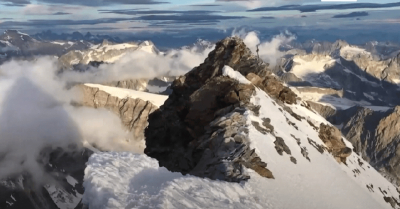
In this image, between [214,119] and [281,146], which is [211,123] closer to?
[214,119]

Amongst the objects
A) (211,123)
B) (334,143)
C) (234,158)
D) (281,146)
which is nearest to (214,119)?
(211,123)

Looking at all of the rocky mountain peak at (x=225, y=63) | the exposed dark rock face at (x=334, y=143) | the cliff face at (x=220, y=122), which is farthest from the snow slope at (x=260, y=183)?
the rocky mountain peak at (x=225, y=63)

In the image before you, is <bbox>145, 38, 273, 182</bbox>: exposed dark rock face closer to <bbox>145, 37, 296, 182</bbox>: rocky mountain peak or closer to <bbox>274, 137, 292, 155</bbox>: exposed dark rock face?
<bbox>145, 37, 296, 182</bbox>: rocky mountain peak

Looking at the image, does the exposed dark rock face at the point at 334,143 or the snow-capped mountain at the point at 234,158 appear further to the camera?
the exposed dark rock face at the point at 334,143

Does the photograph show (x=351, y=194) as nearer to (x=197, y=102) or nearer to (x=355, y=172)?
(x=355, y=172)

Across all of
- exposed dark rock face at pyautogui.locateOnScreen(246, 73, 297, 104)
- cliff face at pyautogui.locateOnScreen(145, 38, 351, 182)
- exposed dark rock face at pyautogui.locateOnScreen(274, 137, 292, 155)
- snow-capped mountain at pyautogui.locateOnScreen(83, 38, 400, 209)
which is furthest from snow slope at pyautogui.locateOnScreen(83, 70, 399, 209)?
exposed dark rock face at pyautogui.locateOnScreen(246, 73, 297, 104)

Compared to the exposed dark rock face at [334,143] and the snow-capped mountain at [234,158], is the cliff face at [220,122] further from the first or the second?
the snow-capped mountain at [234,158]
